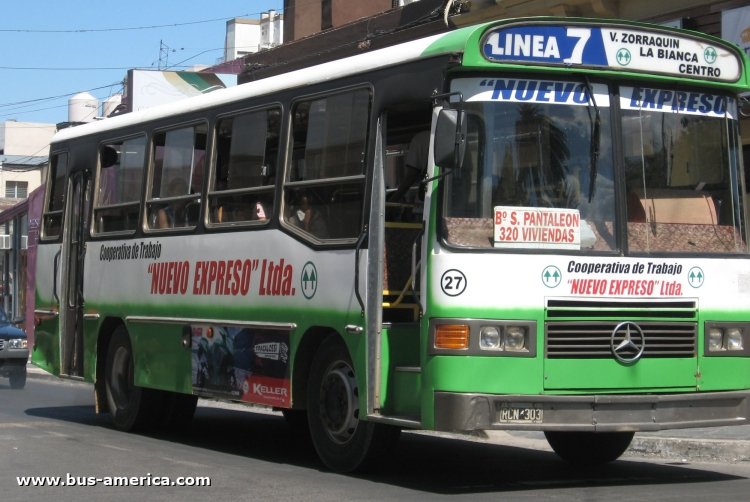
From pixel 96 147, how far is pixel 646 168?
24.6 ft

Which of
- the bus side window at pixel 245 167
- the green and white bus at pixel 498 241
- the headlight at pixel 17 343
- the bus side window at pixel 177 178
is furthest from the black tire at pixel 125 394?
the headlight at pixel 17 343

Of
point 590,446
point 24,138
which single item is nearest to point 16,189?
point 24,138

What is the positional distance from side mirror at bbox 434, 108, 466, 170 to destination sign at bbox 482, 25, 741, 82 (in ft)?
1.92

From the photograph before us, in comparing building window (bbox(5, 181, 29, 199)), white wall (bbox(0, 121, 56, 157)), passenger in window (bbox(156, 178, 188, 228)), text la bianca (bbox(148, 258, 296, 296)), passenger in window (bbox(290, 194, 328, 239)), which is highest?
white wall (bbox(0, 121, 56, 157))

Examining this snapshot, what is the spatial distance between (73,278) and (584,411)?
7.84m

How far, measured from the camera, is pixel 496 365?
870cm

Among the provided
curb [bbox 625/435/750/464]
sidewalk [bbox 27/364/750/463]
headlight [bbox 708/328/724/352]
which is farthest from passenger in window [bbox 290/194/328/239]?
curb [bbox 625/435/750/464]

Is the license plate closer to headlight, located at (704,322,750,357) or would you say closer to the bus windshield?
the bus windshield

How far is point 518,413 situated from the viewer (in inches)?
342

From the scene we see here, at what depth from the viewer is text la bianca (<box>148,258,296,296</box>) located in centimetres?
1079

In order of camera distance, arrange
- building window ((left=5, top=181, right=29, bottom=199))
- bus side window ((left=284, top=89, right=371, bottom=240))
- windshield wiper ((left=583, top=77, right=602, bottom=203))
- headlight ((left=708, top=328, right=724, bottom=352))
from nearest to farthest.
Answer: windshield wiper ((left=583, top=77, right=602, bottom=203)) → headlight ((left=708, top=328, right=724, bottom=352)) → bus side window ((left=284, top=89, right=371, bottom=240)) → building window ((left=5, top=181, right=29, bottom=199))

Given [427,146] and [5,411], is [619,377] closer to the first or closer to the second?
[427,146]

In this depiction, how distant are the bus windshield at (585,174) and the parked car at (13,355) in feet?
47.0

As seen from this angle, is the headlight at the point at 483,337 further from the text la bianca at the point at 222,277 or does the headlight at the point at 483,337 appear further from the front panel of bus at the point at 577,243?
the text la bianca at the point at 222,277
